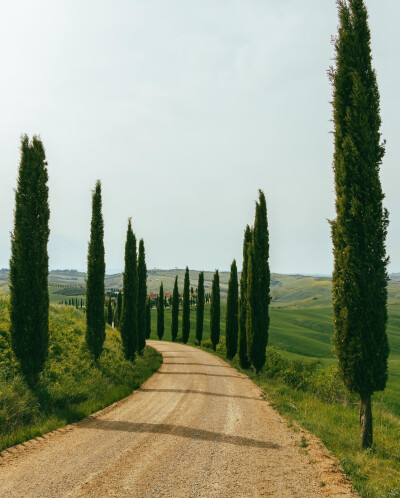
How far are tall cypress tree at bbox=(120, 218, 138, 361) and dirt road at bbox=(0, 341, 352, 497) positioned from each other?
12.4 m

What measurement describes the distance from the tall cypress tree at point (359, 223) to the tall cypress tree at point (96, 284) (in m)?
14.6

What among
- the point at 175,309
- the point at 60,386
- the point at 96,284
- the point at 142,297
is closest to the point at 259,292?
the point at 96,284

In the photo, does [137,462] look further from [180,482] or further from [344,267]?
[344,267]

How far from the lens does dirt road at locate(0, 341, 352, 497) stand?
6.18 m

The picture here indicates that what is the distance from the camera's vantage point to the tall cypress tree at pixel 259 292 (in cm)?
2275

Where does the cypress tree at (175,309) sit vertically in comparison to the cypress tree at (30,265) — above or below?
below

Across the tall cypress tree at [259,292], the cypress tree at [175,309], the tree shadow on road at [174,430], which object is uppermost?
the tall cypress tree at [259,292]

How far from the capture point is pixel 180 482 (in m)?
6.39

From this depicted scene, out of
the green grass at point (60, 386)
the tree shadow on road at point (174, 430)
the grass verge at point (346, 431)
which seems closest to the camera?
the grass verge at point (346, 431)

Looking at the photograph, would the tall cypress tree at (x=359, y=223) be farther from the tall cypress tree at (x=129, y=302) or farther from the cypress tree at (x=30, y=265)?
the tall cypress tree at (x=129, y=302)

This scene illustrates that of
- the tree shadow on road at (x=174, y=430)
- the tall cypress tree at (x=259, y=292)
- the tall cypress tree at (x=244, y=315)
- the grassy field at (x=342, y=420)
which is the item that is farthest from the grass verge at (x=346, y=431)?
the tall cypress tree at (x=244, y=315)

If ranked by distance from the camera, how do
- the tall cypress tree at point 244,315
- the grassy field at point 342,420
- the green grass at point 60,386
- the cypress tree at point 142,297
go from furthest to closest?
the cypress tree at point 142,297
the tall cypress tree at point 244,315
the green grass at point 60,386
the grassy field at point 342,420

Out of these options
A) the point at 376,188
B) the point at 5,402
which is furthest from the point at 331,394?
the point at 5,402

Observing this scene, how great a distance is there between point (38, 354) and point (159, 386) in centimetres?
715
